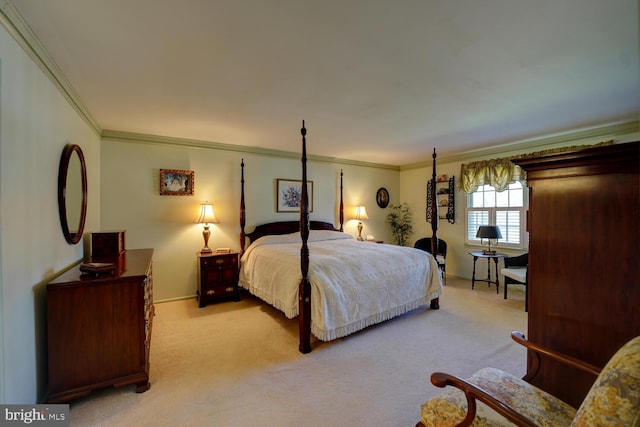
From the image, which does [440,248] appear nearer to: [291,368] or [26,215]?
[291,368]

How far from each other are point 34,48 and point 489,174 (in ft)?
18.9

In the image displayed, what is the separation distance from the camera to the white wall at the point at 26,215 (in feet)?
4.89

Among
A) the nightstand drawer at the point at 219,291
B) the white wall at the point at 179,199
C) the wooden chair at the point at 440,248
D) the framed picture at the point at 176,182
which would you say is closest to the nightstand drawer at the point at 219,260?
the nightstand drawer at the point at 219,291

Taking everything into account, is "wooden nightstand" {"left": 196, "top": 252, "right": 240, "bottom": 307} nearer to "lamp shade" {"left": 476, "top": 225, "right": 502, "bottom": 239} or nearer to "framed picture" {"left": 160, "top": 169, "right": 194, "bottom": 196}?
"framed picture" {"left": 160, "top": 169, "right": 194, "bottom": 196}

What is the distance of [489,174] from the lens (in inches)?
193

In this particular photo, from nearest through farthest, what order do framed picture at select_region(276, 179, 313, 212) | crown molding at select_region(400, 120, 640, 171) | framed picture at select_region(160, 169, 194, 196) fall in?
1. crown molding at select_region(400, 120, 640, 171)
2. framed picture at select_region(160, 169, 194, 196)
3. framed picture at select_region(276, 179, 313, 212)

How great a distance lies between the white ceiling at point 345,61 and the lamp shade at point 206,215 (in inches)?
46.3

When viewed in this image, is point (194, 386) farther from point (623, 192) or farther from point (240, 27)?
point (623, 192)

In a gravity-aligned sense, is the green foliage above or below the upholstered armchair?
above

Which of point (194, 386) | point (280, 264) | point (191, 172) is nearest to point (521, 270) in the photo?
point (280, 264)

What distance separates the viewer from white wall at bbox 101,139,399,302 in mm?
3840

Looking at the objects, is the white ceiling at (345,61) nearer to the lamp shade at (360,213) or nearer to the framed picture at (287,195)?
the framed picture at (287,195)

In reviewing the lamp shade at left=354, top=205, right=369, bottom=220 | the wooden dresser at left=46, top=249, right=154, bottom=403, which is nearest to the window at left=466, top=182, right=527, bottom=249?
the lamp shade at left=354, top=205, right=369, bottom=220

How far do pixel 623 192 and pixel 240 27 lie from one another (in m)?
2.08
